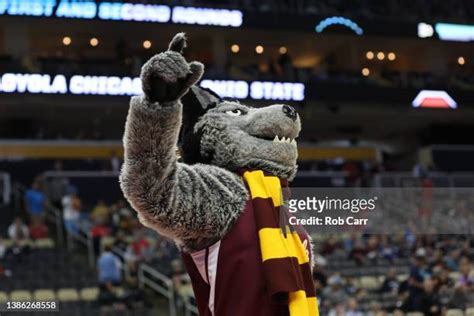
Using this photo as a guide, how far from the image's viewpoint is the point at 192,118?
2.75 meters

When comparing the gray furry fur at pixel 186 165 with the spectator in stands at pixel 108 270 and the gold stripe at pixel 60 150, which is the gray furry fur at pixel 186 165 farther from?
the gold stripe at pixel 60 150

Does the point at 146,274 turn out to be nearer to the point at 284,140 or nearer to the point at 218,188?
the point at 284,140

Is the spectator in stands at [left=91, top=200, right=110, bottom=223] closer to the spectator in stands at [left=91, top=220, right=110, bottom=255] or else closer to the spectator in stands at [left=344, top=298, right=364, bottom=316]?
the spectator in stands at [left=91, top=220, right=110, bottom=255]

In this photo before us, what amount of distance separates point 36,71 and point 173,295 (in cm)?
893

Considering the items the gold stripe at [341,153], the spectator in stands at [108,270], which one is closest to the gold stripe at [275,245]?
the spectator in stands at [108,270]

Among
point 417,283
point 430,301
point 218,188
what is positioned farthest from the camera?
point 417,283

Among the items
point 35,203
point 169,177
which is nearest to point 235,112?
point 169,177

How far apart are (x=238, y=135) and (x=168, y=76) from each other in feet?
1.79

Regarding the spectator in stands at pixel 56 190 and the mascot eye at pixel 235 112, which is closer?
the mascot eye at pixel 235 112

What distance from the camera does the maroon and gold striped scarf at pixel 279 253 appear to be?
2.41 meters

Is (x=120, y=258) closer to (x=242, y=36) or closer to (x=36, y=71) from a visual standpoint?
(x=36, y=71)

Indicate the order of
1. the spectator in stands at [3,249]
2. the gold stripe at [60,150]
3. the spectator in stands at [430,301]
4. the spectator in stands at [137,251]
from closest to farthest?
the spectator in stands at [430,301], the spectator in stands at [3,249], the spectator in stands at [137,251], the gold stripe at [60,150]

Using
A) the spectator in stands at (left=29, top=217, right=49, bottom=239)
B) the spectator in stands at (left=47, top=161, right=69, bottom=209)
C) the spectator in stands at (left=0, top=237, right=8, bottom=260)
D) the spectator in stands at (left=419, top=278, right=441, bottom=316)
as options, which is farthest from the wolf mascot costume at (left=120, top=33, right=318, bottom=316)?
the spectator in stands at (left=47, top=161, right=69, bottom=209)

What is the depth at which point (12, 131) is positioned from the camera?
20062 mm
